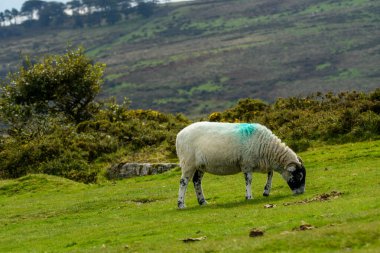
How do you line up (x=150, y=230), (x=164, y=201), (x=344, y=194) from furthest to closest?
1. (x=164, y=201)
2. (x=344, y=194)
3. (x=150, y=230)

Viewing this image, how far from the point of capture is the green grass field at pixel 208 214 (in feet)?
54.3

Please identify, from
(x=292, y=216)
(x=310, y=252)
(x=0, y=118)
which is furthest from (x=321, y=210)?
(x=0, y=118)

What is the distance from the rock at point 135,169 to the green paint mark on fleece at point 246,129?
774 inches

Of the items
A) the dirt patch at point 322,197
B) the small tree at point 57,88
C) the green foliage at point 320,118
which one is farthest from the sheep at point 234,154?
the small tree at point 57,88

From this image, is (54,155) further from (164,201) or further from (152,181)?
(164,201)

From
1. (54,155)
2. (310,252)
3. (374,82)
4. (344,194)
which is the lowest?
(374,82)

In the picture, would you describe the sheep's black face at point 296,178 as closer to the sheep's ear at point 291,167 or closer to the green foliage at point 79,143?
the sheep's ear at point 291,167

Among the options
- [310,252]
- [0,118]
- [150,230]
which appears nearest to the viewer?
[310,252]

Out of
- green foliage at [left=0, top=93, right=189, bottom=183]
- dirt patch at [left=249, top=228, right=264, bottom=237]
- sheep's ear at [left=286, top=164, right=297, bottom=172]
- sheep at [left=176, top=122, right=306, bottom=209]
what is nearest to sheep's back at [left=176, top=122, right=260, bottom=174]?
sheep at [left=176, top=122, right=306, bottom=209]

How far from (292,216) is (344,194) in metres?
4.74

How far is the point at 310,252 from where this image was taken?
49.6ft

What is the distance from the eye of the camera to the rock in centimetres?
4572

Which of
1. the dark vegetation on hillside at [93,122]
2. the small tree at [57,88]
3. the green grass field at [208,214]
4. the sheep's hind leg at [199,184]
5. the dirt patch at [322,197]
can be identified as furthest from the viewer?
the small tree at [57,88]

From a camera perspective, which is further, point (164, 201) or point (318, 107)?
point (318, 107)
